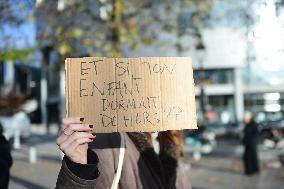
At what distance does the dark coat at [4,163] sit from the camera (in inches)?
152

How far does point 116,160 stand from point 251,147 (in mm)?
14192

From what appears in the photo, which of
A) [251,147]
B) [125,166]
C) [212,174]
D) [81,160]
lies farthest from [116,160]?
[251,147]

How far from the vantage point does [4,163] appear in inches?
156

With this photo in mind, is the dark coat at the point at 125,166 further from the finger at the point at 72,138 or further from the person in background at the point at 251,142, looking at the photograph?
the person in background at the point at 251,142

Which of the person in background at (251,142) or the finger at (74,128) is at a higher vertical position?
the finger at (74,128)

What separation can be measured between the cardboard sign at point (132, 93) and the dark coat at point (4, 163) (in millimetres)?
1067

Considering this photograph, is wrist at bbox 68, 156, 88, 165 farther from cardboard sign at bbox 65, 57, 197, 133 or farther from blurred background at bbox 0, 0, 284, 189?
blurred background at bbox 0, 0, 284, 189

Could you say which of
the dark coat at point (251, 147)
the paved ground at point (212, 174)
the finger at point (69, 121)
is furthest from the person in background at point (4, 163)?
the dark coat at point (251, 147)

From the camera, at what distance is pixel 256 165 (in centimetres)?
1630

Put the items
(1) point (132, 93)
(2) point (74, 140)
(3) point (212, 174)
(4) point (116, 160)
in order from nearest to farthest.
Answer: (2) point (74, 140) < (4) point (116, 160) < (1) point (132, 93) < (3) point (212, 174)

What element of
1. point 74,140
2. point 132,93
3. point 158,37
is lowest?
point 74,140

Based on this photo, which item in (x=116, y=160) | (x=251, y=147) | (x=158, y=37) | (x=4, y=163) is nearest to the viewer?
(x=116, y=160)

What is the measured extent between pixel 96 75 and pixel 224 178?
1248 centimetres

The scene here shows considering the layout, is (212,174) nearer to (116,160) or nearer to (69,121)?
(116,160)
